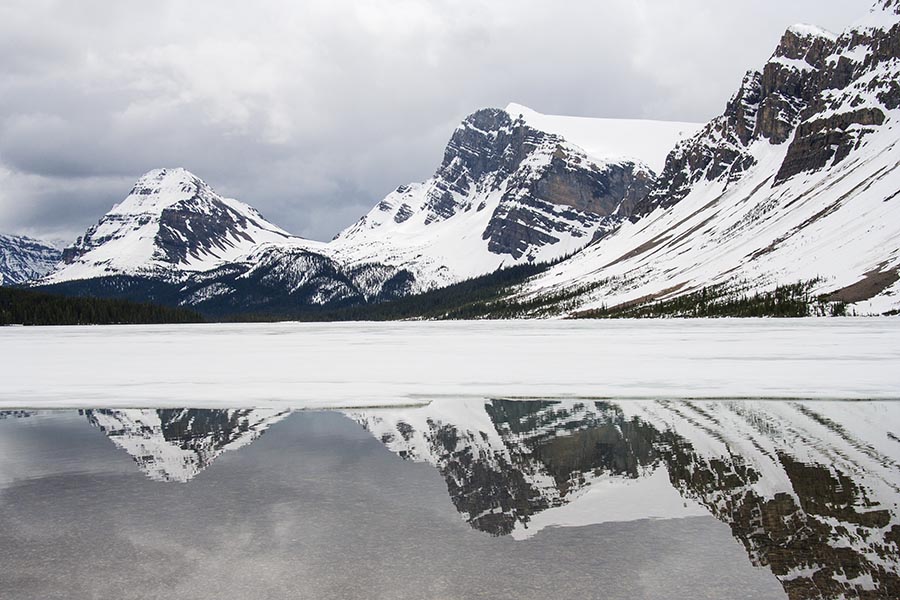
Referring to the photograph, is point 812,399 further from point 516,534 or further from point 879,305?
point 879,305

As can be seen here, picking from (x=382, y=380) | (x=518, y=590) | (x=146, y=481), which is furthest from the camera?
(x=382, y=380)

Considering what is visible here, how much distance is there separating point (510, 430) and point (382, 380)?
54.3ft

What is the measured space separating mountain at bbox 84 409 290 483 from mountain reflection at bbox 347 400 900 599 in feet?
14.3

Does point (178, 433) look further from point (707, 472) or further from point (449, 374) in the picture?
point (449, 374)

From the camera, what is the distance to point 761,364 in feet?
147

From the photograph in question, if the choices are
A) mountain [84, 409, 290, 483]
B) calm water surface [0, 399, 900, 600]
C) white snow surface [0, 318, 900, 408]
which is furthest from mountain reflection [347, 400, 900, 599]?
white snow surface [0, 318, 900, 408]

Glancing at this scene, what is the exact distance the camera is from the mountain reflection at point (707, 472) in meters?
12.6

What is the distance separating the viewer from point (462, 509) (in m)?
15.5

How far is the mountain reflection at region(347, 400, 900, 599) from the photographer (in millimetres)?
12570

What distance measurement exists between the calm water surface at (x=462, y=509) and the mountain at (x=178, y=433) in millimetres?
148

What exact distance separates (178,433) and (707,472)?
1695 cm

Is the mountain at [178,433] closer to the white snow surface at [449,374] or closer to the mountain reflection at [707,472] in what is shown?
the white snow surface at [449,374]

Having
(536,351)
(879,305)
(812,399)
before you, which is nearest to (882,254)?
(879,305)

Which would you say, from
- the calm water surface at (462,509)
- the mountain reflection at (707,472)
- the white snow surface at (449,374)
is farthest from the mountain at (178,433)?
the mountain reflection at (707,472)
